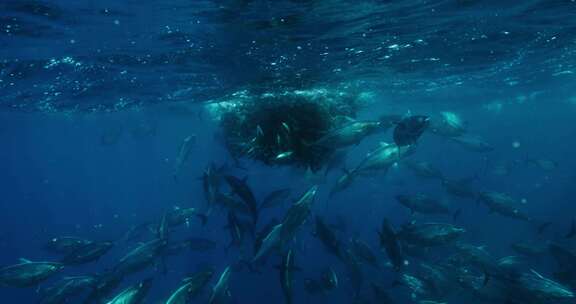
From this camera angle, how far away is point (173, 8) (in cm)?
943

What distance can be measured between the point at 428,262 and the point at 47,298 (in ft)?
32.1

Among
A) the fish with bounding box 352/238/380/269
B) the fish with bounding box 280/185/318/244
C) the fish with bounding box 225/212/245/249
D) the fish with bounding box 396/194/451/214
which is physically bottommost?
the fish with bounding box 352/238/380/269

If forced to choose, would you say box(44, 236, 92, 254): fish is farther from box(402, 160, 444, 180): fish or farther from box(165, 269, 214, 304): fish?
box(402, 160, 444, 180): fish

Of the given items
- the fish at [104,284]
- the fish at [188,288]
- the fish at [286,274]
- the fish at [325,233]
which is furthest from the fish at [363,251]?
the fish at [104,284]

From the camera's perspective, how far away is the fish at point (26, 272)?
30.0ft

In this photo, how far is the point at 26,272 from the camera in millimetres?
9234

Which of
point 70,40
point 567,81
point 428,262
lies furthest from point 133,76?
point 567,81

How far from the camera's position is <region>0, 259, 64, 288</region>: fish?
916cm

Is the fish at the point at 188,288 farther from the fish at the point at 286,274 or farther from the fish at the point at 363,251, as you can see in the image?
the fish at the point at 363,251

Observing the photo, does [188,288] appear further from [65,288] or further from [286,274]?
[65,288]

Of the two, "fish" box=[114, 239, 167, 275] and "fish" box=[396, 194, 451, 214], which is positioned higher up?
"fish" box=[114, 239, 167, 275]

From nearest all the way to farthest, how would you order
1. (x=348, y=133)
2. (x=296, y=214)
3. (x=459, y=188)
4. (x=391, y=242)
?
1. (x=296, y=214)
2. (x=391, y=242)
3. (x=348, y=133)
4. (x=459, y=188)

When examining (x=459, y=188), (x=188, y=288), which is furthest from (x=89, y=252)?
(x=459, y=188)

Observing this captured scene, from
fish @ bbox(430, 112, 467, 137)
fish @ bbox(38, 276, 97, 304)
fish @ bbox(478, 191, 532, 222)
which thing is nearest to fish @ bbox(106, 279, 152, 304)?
fish @ bbox(38, 276, 97, 304)
